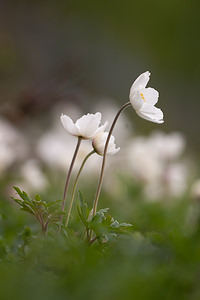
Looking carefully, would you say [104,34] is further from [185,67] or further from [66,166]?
[66,166]

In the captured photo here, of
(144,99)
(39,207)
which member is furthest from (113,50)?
(39,207)

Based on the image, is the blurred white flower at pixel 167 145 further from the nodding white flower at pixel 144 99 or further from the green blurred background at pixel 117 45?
the green blurred background at pixel 117 45

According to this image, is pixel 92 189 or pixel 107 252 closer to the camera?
pixel 107 252

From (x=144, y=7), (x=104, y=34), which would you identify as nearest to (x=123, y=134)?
(x=104, y=34)

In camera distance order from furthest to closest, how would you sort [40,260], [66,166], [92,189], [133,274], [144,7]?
[144,7], [92,189], [66,166], [40,260], [133,274]

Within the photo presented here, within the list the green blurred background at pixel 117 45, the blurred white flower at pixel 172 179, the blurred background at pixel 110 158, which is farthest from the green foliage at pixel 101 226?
the green blurred background at pixel 117 45

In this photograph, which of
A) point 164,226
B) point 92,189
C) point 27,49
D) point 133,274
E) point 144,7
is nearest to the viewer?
point 133,274

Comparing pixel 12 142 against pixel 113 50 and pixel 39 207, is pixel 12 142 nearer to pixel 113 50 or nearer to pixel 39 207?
pixel 39 207
